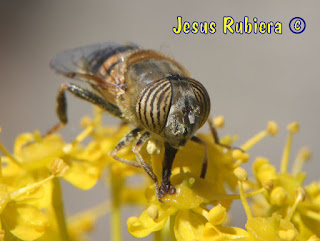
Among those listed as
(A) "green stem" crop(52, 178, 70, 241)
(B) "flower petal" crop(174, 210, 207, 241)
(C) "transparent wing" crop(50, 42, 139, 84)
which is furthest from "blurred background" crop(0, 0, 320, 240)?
(B) "flower petal" crop(174, 210, 207, 241)

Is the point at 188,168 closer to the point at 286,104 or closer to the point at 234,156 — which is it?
the point at 234,156

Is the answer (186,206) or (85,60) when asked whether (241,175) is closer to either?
(186,206)

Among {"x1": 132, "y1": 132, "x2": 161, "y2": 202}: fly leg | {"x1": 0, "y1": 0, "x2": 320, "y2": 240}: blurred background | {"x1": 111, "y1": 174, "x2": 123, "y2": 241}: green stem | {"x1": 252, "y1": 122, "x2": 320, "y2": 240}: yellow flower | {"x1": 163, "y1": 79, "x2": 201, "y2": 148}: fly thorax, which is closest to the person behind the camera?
{"x1": 163, "y1": 79, "x2": 201, "y2": 148}: fly thorax

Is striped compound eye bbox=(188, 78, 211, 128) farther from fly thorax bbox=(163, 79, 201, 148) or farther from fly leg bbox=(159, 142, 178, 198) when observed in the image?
fly leg bbox=(159, 142, 178, 198)

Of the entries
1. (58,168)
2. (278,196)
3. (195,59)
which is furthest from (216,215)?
(195,59)

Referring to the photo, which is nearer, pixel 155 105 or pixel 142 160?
pixel 155 105

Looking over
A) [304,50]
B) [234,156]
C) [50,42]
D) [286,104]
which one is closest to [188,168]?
[234,156]
